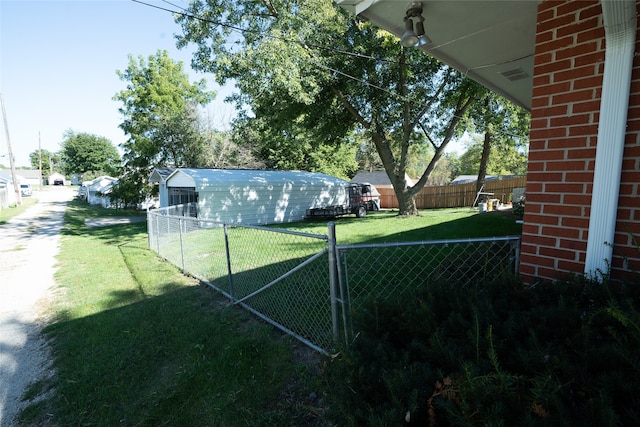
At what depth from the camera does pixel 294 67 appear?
11.0m

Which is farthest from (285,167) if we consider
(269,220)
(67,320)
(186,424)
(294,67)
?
(186,424)

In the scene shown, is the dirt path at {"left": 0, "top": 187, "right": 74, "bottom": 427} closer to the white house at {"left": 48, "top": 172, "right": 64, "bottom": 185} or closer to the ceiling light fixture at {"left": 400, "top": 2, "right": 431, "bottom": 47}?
the ceiling light fixture at {"left": 400, "top": 2, "right": 431, "bottom": 47}

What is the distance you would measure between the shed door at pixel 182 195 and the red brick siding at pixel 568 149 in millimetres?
14876

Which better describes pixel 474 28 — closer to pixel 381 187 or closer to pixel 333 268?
pixel 333 268

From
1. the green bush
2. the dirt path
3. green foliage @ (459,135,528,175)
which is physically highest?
green foliage @ (459,135,528,175)

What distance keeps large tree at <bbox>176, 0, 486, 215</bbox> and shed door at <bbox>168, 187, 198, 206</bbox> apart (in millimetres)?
4332

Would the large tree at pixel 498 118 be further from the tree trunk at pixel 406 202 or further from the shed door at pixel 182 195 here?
the shed door at pixel 182 195

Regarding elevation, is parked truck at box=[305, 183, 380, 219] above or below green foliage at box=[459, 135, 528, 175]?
below

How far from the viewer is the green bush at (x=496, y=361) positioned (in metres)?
1.14

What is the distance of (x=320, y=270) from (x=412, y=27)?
145 inches

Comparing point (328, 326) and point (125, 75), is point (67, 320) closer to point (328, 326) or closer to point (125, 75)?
point (328, 326)

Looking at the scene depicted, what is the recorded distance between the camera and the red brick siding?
73.7 inches

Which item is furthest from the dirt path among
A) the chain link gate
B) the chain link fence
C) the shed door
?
the shed door

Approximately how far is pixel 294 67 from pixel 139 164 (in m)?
16.1
